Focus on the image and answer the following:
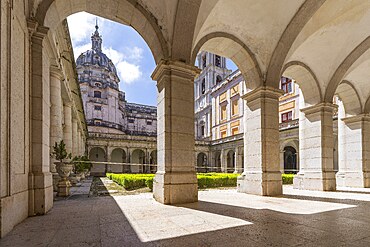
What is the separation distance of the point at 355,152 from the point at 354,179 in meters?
1.43

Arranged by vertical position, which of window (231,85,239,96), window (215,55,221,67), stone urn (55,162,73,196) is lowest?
stone urn (55,162,73,196)

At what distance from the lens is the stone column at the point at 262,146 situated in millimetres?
8328

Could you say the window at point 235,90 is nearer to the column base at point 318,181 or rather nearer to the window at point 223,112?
the window at point 223,112

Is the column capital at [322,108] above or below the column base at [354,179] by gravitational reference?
above

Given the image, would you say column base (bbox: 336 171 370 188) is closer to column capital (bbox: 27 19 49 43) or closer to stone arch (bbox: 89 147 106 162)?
column capital (bbox: 27 19 49 43)

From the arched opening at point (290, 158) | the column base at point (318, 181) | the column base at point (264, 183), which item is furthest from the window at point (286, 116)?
the column base at point (264, 183)

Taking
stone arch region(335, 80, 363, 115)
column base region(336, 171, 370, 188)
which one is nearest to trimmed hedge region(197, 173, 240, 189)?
column base region(336, 171, 370, 188)

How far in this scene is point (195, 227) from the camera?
3.90 meters

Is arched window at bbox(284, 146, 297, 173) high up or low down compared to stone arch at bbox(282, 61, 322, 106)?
down

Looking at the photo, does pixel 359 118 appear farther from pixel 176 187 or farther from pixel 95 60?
pixel 95 60

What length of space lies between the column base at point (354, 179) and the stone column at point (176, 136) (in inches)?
406

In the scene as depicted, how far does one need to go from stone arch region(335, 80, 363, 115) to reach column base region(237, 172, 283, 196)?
7.45 m

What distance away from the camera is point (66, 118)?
52.1 feet

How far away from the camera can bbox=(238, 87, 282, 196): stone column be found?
27.3 ft
